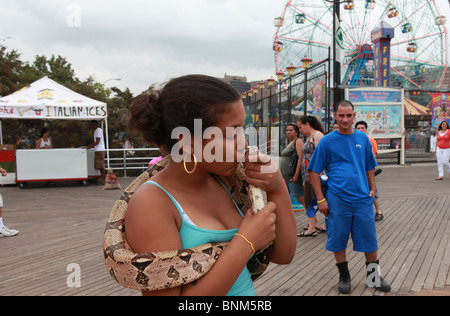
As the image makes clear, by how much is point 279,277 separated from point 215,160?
3.17m

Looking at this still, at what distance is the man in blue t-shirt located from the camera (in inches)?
143

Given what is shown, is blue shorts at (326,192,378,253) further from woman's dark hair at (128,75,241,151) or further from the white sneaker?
the white sneaker

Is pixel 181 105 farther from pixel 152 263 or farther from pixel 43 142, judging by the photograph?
pixel 43 142

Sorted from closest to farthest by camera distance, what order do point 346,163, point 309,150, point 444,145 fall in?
point 346,163 < point 309,150 < point 444,145

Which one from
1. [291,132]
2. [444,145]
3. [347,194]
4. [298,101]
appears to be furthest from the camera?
[298,101]

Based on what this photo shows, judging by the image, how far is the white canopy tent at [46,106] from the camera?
38.6 feet

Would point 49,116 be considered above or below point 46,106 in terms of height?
below

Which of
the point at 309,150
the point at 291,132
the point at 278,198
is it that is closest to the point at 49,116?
the point at 291,132

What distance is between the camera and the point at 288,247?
1.51m

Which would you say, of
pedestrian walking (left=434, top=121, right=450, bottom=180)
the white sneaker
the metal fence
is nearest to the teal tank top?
the white sneaker

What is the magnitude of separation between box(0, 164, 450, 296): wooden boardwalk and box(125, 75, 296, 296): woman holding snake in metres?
2.53

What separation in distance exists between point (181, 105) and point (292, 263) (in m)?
3.78

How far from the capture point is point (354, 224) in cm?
366

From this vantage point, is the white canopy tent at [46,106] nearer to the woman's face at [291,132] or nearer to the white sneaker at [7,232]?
the white sneaker at [7,232]
